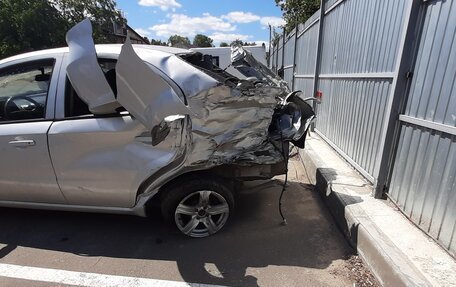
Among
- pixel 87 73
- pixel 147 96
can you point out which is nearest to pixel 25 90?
pixel 87 73

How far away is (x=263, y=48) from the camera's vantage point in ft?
43.1

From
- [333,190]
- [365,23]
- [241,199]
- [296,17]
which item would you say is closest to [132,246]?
[241,199]

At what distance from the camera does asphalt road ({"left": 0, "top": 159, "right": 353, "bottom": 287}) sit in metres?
2.78

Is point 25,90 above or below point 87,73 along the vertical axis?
below

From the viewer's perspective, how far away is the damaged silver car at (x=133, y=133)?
112 inches

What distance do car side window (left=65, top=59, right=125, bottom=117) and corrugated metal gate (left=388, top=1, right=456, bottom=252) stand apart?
2.89 meters

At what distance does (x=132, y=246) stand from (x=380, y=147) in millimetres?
2911

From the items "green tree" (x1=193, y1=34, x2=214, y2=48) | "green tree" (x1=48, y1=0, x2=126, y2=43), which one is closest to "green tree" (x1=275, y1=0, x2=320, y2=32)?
"green tree" (x1=48, y1=0, x2=126, y2=43)

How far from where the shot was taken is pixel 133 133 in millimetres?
2941

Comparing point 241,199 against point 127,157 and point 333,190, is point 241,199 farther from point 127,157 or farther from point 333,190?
point 127,157

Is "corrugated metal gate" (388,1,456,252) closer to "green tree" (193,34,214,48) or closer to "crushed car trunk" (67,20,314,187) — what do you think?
"crushed car trunk" (67,20,314,187)

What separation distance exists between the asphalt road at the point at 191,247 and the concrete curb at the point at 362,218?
19 cm

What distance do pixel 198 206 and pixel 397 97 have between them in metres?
2.36

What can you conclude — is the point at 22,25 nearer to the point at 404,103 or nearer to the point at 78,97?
the point at 78,97
